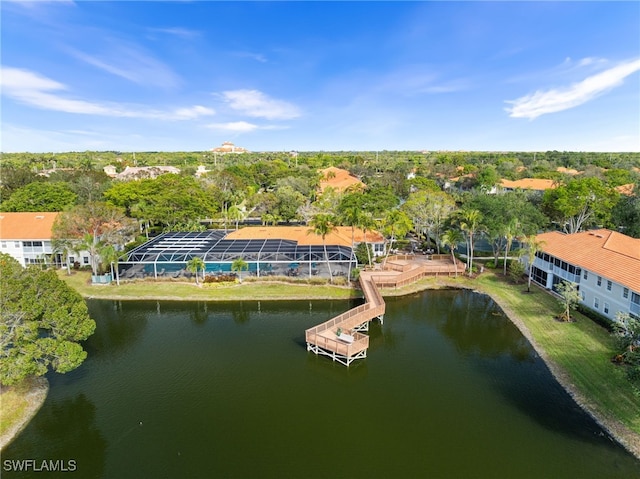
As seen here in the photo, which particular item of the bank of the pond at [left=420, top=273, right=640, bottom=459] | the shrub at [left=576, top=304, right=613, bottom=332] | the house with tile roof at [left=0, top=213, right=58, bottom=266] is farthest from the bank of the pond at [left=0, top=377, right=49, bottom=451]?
the shrub at [left=576, top=304, right=613, bottom=332]

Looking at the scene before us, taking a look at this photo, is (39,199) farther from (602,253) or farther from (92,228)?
(602,253)

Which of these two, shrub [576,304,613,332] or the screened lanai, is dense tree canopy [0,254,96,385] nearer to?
the screened lanai

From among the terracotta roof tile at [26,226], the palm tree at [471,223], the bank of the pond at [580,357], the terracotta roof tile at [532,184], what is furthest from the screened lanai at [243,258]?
the terracotta roof tile at [532,184]

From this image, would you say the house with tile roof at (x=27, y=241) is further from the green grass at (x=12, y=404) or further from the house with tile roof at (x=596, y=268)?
the house with tile roof at (x=596, y=268)

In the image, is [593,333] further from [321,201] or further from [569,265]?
[321,201]

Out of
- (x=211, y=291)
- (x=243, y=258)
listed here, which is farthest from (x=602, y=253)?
(x=211, y=291)

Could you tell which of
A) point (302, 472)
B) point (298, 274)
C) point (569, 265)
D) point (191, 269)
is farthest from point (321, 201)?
point (302, 472)
